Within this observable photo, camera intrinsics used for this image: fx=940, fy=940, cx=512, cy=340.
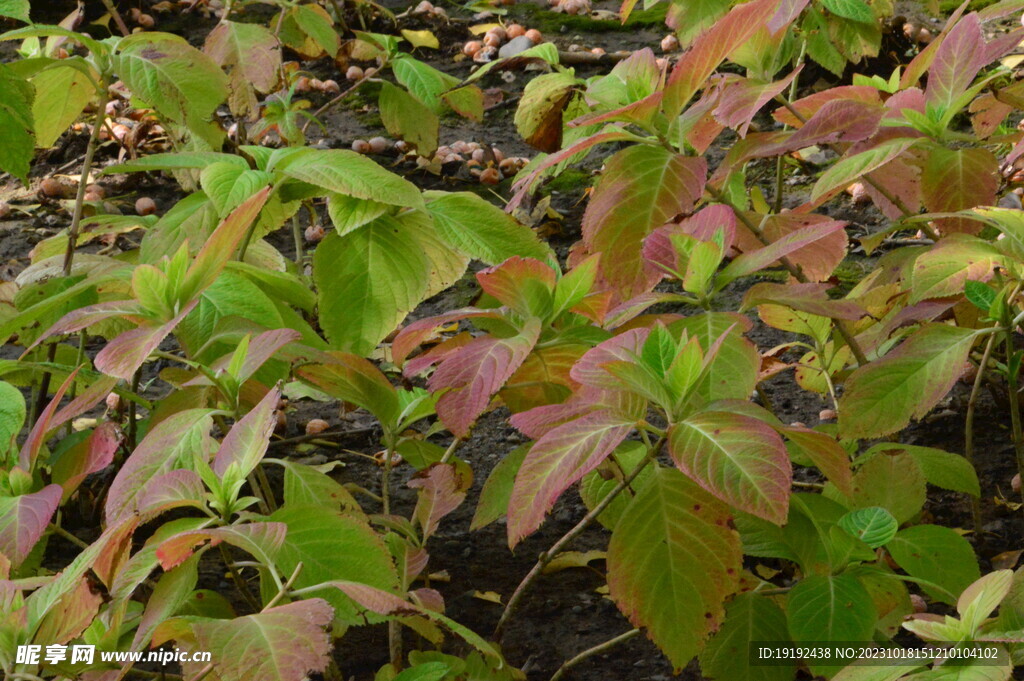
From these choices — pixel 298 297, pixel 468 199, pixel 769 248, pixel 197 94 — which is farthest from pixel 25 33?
pixel 769 248

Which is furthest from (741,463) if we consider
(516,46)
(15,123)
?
(516,46)

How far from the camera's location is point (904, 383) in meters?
1.13

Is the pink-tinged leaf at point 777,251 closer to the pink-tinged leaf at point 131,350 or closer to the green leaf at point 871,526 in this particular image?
the green leaf at point 871,526

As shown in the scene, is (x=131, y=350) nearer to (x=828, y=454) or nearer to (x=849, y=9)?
(x=828, y=454)

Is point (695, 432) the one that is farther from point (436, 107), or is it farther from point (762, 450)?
point (436, 107)

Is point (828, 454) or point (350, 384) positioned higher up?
point (828, 454)

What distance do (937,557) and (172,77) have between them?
1311mm

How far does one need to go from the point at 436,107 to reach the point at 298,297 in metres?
1.04

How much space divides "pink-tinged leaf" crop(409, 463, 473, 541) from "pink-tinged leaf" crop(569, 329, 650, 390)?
0.34m

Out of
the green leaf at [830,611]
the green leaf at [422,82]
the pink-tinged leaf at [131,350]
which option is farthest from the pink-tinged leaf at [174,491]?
the green leaf at [422,82]

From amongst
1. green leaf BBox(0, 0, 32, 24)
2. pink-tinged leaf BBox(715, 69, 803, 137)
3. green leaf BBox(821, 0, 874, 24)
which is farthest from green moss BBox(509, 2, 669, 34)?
pink-tinged leaf BBox(715, 69, 803, 137)

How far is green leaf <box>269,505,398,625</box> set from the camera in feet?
3.07

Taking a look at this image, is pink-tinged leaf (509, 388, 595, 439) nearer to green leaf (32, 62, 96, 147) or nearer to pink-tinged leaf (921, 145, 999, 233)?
pink-tinged leaf (921, 145, 999, 233)

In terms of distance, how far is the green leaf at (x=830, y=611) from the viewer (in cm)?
97
